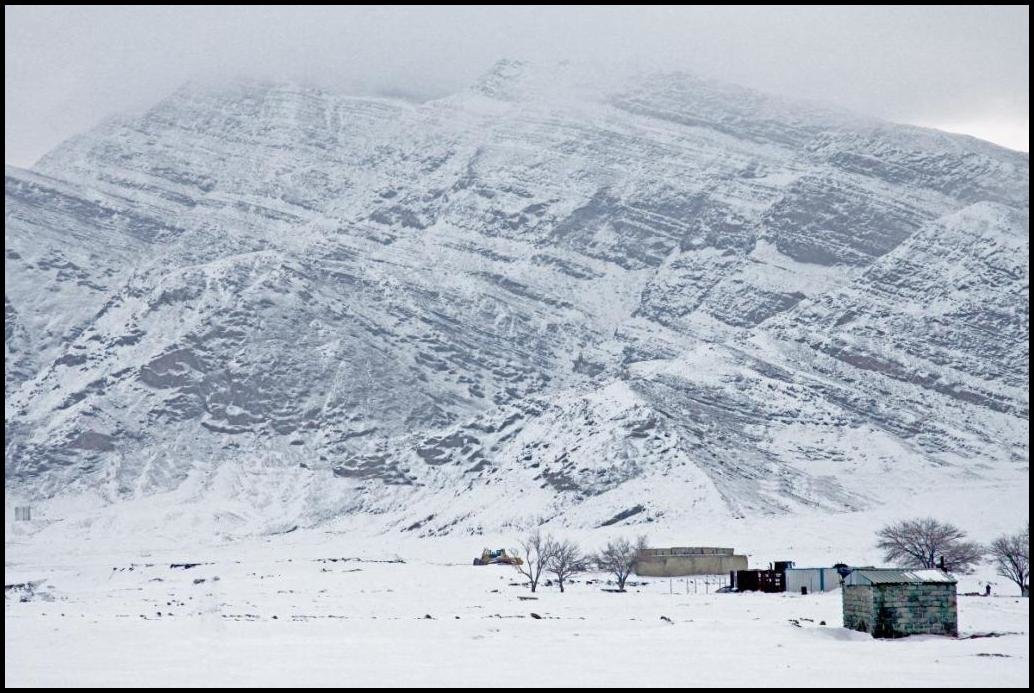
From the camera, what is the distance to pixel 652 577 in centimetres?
13250

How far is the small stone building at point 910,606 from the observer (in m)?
58.8

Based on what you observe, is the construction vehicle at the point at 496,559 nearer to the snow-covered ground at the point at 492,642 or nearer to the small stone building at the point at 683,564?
the small stone building at the point at 683,564

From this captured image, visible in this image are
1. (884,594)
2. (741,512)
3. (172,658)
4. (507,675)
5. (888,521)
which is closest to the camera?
(507,675)

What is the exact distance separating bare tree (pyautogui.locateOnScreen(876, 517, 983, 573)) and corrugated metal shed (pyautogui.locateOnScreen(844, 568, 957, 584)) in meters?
59.6

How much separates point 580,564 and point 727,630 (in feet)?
246

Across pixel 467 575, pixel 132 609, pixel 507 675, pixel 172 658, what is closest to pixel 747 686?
pixel 507 675

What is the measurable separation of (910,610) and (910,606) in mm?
157

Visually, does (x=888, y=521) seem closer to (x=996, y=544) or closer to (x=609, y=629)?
(x=996, y=544)

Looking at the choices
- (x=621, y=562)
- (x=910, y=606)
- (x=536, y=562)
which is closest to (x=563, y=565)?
(x=621, y=562)

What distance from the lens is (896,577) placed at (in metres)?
60.2

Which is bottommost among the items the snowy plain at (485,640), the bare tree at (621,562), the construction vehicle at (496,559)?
the construction vehicle at (496,559)

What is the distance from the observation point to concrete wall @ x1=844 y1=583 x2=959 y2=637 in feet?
193

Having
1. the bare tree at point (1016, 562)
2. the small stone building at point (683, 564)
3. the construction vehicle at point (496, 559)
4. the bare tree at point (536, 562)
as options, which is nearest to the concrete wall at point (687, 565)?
the small stone building at point (683, 564)

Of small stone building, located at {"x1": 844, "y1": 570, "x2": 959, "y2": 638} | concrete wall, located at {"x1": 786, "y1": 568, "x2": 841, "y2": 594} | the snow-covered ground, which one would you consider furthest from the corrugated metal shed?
concrete wall, located at {"x1": 786, "y1": 568, "x2": 841, "y2": 594}
